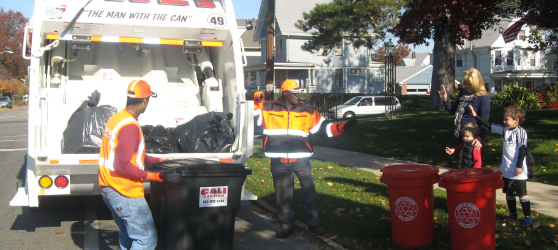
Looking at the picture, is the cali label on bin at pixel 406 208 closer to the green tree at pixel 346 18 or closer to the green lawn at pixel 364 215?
the green lawn at pixel 364 215

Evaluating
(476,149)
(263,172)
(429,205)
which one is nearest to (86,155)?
(429,205)

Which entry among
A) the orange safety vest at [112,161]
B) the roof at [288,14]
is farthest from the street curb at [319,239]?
the roof at [288,14]

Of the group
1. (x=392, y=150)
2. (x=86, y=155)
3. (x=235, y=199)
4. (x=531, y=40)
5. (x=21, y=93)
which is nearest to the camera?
(x=235, y=199)

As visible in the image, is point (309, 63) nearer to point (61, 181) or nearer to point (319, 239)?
point (319, 239)

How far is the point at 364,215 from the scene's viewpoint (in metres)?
5.89

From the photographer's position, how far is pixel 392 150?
11.1 metres

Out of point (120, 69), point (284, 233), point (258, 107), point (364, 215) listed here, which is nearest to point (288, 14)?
point (120, 69)

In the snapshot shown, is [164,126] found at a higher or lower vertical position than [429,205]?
higher

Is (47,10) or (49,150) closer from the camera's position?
(49,150)

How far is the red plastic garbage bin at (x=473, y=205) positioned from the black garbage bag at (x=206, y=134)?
251 centimetres

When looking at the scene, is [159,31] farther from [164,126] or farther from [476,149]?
[476,149]

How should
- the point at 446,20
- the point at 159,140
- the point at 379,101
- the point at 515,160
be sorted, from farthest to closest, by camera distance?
the point at 379,101 → the point at 446,20 → the point at 159,140 → the point at 515,160

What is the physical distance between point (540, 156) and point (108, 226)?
23.1ft

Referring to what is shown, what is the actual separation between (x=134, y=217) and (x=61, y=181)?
76.8 inches
